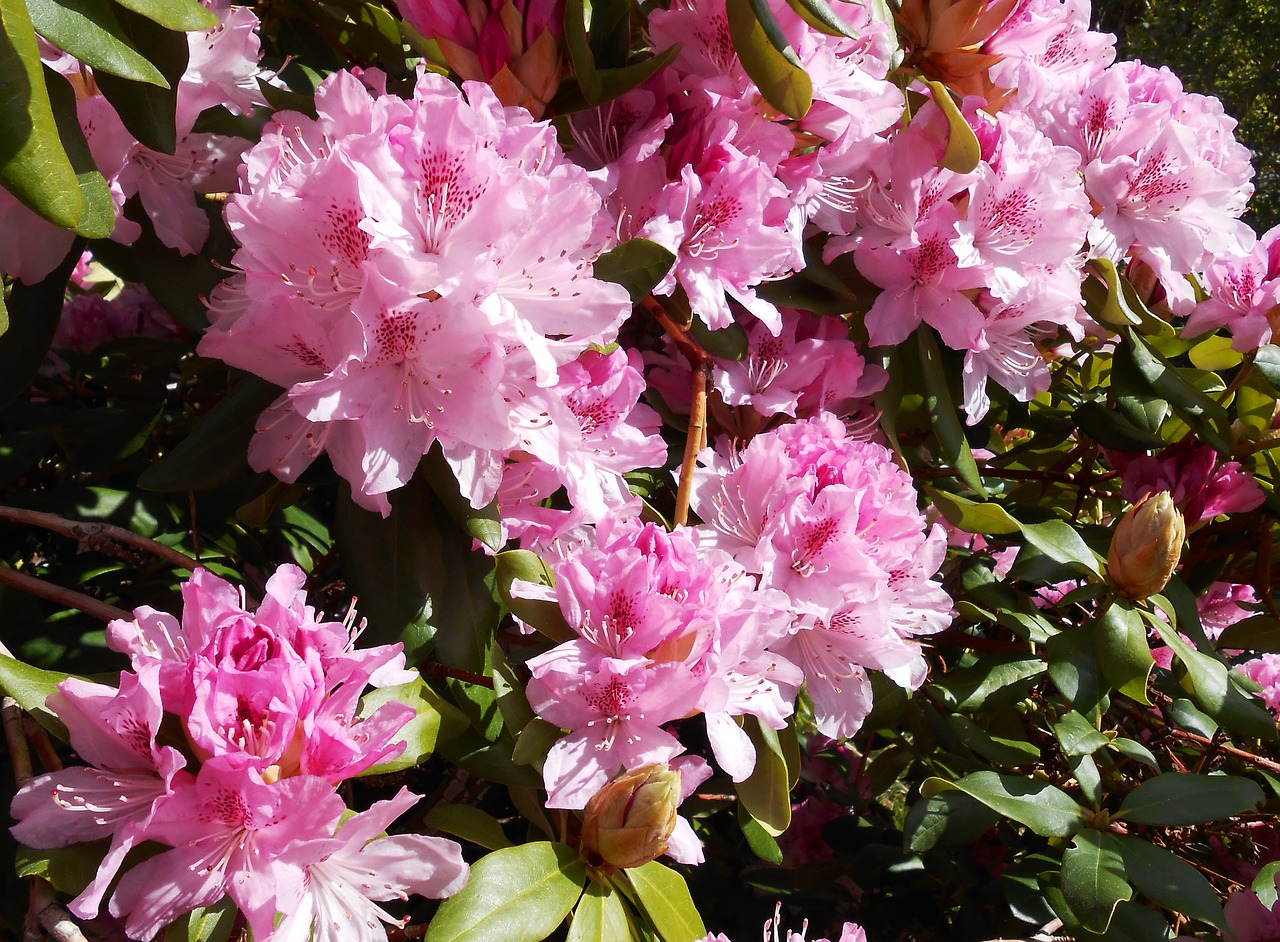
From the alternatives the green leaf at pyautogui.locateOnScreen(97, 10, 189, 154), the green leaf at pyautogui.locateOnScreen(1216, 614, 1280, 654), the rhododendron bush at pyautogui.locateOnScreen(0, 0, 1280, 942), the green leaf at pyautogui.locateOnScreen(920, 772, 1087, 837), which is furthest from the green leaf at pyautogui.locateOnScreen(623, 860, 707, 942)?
the green leaf at pyautogui.locateOnScreen(1216, 614, 1280, 654)

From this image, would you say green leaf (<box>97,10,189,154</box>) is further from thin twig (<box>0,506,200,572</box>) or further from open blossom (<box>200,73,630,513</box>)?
thin twig (<box>0,506,200,572</box>)

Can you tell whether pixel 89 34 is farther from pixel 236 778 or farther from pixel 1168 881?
pixel 1168 881

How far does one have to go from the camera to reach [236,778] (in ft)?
2.16

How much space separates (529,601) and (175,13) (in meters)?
0.48

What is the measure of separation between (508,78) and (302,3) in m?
0.42

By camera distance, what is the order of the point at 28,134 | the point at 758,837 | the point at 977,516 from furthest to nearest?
1. the point at 977,516
2. the point at 758,837
3. the point at 28,134

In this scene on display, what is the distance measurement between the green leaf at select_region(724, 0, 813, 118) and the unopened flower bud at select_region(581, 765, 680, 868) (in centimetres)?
56

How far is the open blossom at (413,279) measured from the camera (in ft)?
2.46

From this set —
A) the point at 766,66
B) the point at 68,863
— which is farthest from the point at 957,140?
the point at 68,863

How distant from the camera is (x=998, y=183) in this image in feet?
3.78

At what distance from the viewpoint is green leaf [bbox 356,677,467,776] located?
78cm

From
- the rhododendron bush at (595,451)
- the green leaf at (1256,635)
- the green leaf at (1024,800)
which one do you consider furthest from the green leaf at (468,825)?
the green leaf at (1256,635)

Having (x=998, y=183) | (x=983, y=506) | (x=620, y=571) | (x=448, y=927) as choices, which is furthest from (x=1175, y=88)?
(x=448, y=927)

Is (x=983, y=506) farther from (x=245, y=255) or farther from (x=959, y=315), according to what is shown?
(x=245, y=255)
